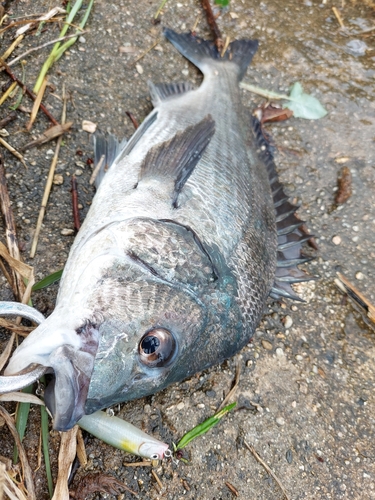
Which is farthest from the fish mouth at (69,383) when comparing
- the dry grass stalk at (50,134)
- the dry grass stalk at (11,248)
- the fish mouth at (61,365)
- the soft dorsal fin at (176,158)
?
the dry grass stalk at (50,134)

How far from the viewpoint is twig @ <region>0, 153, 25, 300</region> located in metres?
2.62

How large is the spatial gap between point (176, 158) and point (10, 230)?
44.8 inches

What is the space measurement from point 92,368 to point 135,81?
2.96m

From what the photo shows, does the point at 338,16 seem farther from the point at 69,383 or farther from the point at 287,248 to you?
the point at 69,383

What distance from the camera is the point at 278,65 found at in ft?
14.6

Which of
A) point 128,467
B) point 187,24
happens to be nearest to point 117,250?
point 128,467

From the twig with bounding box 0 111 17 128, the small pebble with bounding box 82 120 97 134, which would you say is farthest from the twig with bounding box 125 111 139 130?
the twig with bounding box 0 111 17 128

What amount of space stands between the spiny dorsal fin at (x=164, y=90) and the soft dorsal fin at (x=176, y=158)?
1005mm

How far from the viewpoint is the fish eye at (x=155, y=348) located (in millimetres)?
1927

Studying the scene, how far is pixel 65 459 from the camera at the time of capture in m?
2.33

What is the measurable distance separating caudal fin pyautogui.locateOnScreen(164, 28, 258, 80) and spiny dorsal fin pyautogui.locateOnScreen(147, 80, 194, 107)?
36 centimetres

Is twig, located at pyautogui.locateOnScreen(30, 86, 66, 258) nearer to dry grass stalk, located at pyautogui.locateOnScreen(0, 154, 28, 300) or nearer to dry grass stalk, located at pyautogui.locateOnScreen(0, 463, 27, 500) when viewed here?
dry grass stalk, located at pyautogui.locateOnScreen(0, 154, 28, 300)

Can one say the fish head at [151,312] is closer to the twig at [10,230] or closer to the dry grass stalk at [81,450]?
the dry grass stalk at [81,450]

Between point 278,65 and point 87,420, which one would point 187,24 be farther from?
point 87,420
